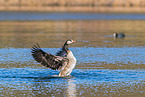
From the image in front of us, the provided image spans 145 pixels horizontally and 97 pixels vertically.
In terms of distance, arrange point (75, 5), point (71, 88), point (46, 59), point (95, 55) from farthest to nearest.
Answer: point (75, 5)
point (95, 55)
point (46, 59)
point (71, 88)

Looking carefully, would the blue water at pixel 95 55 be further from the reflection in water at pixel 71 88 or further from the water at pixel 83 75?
the reflection in water at pixel 71 88

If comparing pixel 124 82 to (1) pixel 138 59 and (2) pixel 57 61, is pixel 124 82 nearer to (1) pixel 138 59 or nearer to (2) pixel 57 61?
(2) pixel 57 61

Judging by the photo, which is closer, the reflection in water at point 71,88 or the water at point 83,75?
the reflection in water at point 71,88

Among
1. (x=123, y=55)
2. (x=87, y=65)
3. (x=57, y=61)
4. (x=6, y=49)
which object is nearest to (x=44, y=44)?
(x=6, y=49)

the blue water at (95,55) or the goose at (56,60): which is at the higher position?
the goose at (56,60)

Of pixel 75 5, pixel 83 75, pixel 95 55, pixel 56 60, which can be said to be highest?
pixel 56 60

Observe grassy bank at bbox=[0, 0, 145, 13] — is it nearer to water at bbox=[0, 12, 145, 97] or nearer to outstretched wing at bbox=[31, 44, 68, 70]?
water at bbox=[0, 12, 145, 97]

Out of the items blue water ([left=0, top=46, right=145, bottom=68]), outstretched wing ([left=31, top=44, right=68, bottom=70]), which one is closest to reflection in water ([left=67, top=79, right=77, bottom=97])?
outstretched wing ([left=31, top=44, right=68, bottom=70])

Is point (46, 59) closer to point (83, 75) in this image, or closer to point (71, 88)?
point (83, 75)

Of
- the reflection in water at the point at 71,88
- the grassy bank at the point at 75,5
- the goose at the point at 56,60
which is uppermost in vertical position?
the goose at the point at 56,60

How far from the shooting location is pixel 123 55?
1820 cm

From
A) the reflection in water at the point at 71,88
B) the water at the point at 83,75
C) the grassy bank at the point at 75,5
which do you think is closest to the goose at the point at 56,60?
the water at the point at 83,75

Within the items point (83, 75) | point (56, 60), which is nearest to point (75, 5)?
point (83, 75)

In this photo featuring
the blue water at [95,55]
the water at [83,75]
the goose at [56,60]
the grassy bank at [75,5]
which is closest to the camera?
the water at [83,75]
